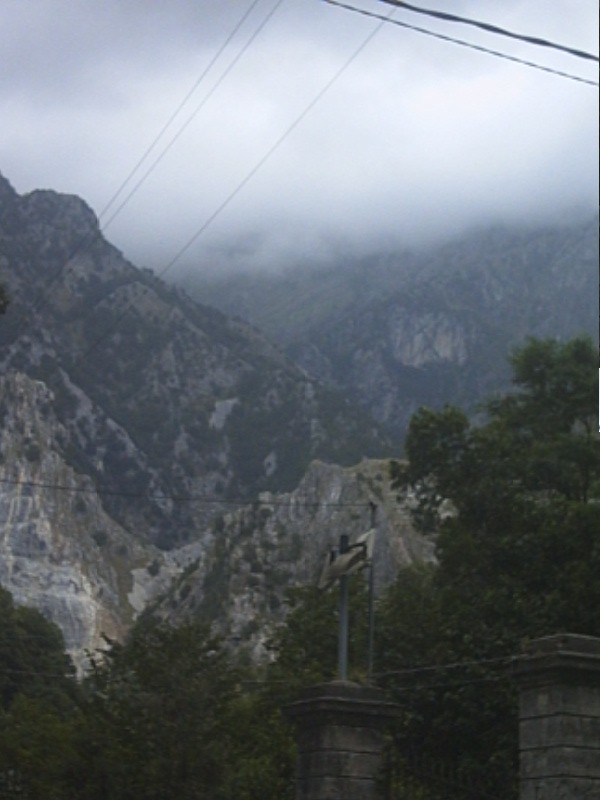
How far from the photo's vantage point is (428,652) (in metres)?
35.9

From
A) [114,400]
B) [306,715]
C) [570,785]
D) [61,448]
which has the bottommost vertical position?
[570,785]

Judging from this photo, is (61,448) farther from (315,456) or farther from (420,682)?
(420,682)

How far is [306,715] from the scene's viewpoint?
48.4 ft

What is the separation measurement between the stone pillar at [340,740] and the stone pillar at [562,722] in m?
2.35

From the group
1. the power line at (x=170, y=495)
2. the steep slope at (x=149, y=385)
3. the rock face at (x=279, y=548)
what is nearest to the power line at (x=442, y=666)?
the rock face at (x=279, y=548)

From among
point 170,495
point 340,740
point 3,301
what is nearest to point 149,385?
point 170,495

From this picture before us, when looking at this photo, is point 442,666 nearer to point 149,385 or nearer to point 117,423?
point 117,423

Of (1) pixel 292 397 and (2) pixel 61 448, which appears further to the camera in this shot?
(1) pixel 292 397

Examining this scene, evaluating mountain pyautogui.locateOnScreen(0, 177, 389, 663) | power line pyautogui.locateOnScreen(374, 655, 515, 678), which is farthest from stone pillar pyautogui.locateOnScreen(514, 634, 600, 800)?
mountain pyautogui.locateOnScreen(0, 177, 389, 663)

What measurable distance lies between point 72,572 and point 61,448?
14047 mm

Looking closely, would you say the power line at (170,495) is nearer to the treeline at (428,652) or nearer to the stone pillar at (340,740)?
the treeline at (428,652)

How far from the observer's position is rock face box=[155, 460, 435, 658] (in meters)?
110

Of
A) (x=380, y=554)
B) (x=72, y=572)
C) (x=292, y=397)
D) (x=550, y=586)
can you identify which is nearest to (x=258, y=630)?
(x=380, y=554)

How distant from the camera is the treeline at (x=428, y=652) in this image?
24266mm
